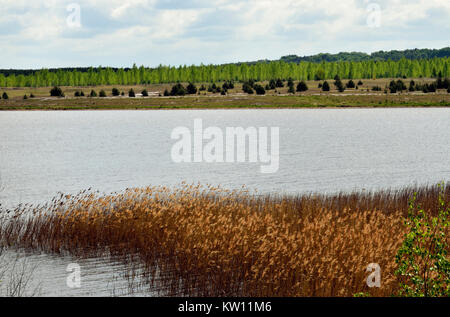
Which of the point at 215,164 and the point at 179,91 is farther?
the point at 179,91

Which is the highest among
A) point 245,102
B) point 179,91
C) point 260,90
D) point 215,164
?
point 260,90

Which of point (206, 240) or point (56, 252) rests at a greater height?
point (206, 240)

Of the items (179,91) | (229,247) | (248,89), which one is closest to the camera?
(229,247)

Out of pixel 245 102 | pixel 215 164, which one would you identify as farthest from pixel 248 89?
pixel 215 164

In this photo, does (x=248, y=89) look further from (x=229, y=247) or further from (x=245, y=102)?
(x=229, y=247)

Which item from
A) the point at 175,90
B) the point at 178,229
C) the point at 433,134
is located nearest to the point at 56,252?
the point at 178,229

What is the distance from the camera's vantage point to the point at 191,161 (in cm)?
5703

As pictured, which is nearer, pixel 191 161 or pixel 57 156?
pixel 191 161

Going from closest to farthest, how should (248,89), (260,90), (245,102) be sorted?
(245,102)
(260,90)
(248,89)

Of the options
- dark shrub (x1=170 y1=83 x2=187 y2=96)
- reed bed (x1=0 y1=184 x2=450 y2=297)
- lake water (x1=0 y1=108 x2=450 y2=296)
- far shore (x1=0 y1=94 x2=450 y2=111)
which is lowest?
lake water (x1=0 y1=108 x2=450 y2=296)

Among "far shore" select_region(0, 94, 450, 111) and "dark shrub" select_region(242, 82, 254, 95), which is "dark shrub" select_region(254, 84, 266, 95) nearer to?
"dark shrub" select_region(242, 82, 254, 95)

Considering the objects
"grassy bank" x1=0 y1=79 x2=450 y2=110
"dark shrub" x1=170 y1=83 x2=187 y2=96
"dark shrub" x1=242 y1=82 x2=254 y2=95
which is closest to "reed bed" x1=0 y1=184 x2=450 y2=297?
"grassy bank" x1=0 y1=79 x2=450 y2=110
